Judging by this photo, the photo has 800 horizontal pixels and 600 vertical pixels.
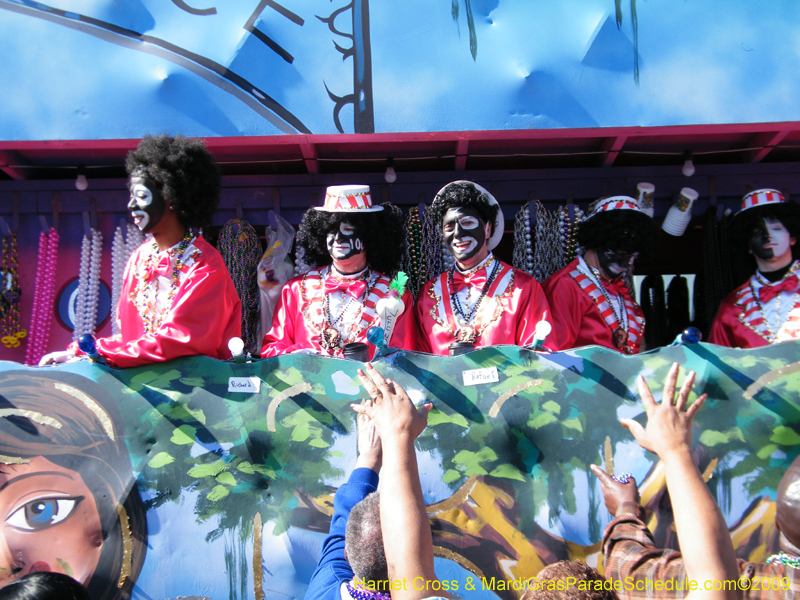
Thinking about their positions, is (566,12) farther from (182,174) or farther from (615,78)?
(182,174)

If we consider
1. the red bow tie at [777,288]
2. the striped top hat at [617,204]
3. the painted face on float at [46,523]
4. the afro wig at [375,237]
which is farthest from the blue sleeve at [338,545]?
the red bow tie at [777,288]

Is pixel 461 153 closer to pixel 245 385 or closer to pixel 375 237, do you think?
pixel 375 237

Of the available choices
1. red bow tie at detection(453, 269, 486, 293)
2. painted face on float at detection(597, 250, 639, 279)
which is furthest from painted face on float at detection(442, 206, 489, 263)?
painted face on float at detection(597, 250, 639, 279)

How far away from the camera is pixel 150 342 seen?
2.69 meters

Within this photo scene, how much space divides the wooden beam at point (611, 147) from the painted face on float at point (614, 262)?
637 mm

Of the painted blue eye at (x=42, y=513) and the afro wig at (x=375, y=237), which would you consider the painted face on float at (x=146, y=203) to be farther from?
the painted blue eye at (x=42, y=513)

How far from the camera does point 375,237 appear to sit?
13.1 ft

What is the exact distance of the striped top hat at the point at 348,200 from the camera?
3.79m

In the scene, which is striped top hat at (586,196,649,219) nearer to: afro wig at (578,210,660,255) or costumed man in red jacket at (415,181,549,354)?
afro wig at (578,210,660,255)

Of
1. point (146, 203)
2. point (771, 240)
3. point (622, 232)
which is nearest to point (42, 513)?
point (146, 203)

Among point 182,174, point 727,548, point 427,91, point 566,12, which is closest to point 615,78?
point 566,12

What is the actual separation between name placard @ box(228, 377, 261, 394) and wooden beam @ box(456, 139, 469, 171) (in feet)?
6.74

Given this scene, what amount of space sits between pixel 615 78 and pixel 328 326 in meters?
2.23

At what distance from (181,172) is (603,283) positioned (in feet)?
8.76
